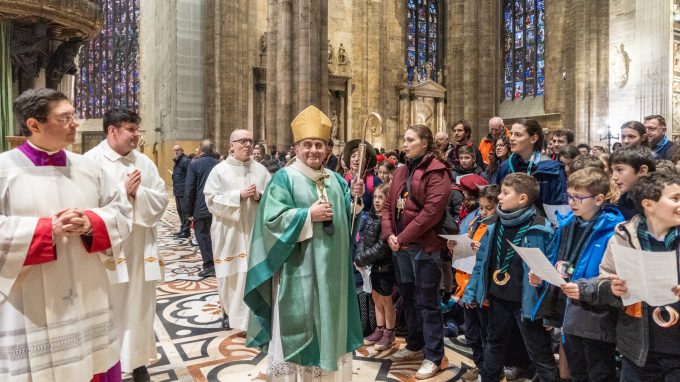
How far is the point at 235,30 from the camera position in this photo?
18547 millimetres

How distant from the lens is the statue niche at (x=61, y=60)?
298 inches

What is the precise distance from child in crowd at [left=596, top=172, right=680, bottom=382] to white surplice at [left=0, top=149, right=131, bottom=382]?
2.61 m

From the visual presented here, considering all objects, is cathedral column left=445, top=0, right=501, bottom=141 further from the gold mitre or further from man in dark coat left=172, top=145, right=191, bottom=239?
the gold mitre

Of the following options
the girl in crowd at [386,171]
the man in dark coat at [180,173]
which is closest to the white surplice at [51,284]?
the girl in crowd at [386,171]

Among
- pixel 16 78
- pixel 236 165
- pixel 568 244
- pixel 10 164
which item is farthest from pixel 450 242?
pixel 16 78

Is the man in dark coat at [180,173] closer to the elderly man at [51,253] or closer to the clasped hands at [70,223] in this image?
the elderly man at [51,253]

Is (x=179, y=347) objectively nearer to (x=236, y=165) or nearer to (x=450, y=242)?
(x=236, y=165)

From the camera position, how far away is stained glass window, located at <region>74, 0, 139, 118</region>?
3756 centimetres

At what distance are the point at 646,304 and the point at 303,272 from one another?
187 cm

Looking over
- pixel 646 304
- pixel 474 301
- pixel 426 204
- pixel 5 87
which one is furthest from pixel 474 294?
pixel 5 87

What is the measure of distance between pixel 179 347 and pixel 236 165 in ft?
6.25

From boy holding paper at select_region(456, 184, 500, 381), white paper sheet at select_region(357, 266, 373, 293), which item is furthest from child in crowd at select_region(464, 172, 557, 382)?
white paper sheet at select_region(357, 266, 373, 293)

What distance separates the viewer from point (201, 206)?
743 centimetres

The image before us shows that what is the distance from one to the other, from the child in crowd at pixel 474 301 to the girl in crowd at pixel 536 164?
0.55m
